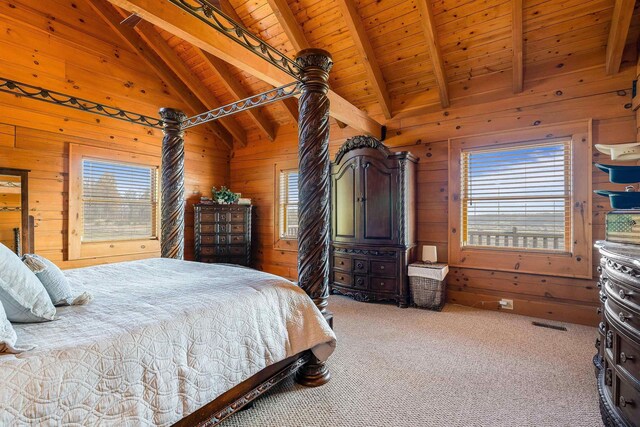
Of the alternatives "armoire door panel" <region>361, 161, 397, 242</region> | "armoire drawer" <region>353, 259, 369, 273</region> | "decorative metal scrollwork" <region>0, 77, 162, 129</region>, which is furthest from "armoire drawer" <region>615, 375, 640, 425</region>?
"decorative metal scrollwork" <region>0, 77, 162, 129</region>

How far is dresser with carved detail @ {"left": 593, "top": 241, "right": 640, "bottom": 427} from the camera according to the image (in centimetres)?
121

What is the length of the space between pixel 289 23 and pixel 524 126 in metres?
2.98

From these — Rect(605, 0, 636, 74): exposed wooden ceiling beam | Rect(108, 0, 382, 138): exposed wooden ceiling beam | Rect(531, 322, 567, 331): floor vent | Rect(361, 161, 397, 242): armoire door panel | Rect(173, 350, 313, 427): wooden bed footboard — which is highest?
Rect(605, 0, 636, 74): exposed wooden ceiling beam

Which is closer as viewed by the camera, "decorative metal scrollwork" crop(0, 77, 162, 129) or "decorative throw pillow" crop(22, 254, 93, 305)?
"decorative throw pillow" crop(22, 254, 93, 305)

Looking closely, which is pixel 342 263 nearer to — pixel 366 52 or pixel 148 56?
pixel 366 52

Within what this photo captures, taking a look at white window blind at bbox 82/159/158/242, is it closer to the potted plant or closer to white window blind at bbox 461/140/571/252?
the potted plant

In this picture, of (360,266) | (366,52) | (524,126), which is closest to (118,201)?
(360,266)

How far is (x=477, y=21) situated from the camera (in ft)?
10.5

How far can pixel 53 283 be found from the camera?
1.38 metres

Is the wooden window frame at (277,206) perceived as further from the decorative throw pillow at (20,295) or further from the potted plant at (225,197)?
the decorative throw pillow at (20,295)

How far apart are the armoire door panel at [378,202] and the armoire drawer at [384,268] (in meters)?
0.29

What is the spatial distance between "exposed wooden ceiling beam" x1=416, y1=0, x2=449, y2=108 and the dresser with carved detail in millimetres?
2653

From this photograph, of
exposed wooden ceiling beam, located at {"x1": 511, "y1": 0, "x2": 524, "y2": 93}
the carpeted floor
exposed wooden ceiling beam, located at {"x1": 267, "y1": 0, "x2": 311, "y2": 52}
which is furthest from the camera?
exposed wooden ceiling beam, located at {"x1": 267, "y1": 0, "x2": 311, "y2": 52}

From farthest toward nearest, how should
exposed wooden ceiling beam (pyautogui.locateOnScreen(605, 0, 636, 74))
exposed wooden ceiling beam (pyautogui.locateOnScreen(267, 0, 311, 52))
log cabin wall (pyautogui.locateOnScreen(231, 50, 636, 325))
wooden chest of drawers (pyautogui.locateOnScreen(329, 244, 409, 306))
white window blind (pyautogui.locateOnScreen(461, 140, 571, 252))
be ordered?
wooden chest of drawers (pyautogui.locateOnScreen(329, 244, 409, 306)), exposed wooden ceiling beam (pyautogui.locateOnScreen(267, 0, 311, 52)), white window blind (pyautogui.locateOnScreen(461, 140, 571, 252)), log cabin wall (pyautogui.locateOnScreen(231, 50, 636, 325)), exposed wooden ceiling beam (pyautogui.locateOnScreen(605, 0, 636, 74))
